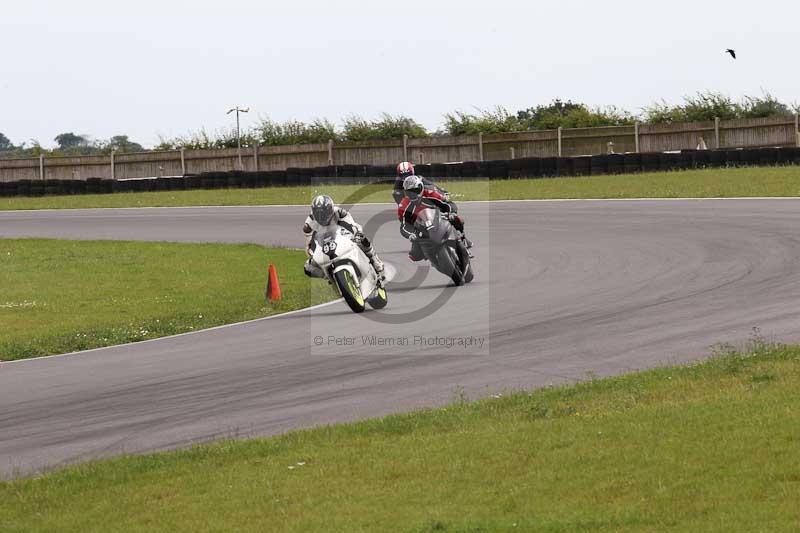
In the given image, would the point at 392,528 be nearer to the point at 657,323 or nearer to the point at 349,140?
the point at 657,323

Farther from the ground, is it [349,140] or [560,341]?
[349,140]

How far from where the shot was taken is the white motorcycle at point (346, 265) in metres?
14.0

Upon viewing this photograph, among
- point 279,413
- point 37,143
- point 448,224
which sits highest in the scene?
point 37,143

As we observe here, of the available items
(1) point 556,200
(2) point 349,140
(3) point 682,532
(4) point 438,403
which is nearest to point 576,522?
(3) point 682,532

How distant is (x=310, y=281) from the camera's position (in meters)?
19.1

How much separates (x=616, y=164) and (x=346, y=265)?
24.2 meters

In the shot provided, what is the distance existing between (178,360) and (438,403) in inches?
142

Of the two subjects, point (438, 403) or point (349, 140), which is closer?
point (438, 403)

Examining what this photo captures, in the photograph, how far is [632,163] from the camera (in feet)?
120

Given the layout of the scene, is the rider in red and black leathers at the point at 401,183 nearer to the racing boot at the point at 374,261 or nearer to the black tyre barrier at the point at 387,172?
the racing boot at the point at 374,261

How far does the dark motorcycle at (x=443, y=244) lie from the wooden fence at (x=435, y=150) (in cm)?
2856

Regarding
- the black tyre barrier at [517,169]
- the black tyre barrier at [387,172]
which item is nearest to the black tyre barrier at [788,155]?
the black tyre barrier at [517,169]

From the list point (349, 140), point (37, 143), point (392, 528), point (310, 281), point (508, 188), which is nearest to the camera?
point (392, 528)

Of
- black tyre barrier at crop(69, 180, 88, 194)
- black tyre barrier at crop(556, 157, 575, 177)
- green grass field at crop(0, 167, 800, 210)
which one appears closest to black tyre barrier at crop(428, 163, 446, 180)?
green grass field at crop(0, 167, 800, 210)
